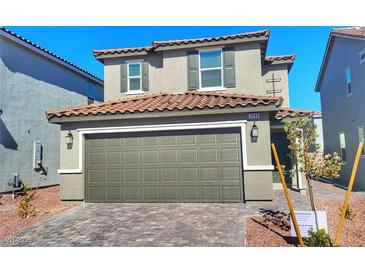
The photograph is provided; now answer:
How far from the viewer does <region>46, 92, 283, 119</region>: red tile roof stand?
28.2 feet

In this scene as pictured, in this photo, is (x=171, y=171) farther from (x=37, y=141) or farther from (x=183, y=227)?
(x=37, y=141)

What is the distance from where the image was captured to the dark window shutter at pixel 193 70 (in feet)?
38.0

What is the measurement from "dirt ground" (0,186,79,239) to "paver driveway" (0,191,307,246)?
1.35 ft

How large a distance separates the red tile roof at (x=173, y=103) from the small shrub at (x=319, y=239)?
4536 millimetres

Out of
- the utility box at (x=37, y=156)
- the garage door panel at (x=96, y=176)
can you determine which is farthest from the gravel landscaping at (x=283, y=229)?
the utility box at (x=37, y=156)

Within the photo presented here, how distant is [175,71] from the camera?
11898 millimetres

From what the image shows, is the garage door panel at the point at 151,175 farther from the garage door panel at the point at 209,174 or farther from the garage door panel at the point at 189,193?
the garage door panel at the point at 209,174

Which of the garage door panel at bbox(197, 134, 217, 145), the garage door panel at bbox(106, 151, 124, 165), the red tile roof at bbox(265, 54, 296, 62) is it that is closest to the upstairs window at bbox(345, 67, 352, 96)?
the red tile roof at bbox(265, 54, 296, 62)

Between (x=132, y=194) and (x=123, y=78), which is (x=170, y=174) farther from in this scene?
(x=123, y=78)

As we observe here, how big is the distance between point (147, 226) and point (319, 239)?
149 inches
